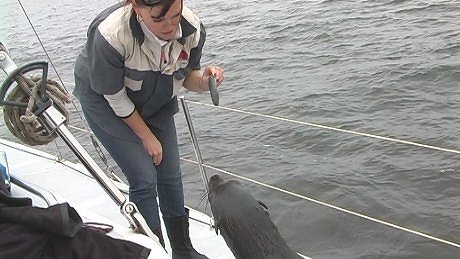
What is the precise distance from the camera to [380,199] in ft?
17.1

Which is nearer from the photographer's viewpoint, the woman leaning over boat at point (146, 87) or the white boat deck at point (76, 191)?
the woman leaning over boat at point (146, 87)

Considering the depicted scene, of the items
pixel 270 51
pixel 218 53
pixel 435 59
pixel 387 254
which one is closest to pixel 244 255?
pixel 387 254

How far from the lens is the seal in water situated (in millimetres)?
2555

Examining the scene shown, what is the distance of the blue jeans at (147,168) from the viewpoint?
282cm

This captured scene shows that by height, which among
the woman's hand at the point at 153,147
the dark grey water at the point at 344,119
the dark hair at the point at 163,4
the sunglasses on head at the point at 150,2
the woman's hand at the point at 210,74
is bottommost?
the dark grey water at the point at 344,119

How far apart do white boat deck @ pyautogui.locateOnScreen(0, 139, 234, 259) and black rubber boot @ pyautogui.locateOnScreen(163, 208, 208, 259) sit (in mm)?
116

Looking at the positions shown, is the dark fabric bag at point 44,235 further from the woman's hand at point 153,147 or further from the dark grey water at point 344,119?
the dark grey water at point 344,119

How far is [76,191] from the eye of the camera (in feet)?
12.7

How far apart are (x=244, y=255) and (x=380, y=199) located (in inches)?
115

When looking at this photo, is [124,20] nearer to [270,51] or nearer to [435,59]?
[435,59]

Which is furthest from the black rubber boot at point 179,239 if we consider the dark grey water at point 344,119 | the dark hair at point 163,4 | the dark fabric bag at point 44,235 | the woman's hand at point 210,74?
the dark grey water at point 344,119

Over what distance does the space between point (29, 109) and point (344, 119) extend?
192 inches

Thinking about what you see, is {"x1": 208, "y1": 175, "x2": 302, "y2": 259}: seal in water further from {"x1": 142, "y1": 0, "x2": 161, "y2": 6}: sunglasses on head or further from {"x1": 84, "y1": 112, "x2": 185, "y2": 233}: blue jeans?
{"x1": 142, "y1": 0, "x2": 161, "y2": 6}: sunglasses on head

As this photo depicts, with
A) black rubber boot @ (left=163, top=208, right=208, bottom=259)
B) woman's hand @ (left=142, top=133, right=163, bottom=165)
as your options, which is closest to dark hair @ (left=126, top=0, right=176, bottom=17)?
woman's hand @ (left=142, top=133, right=163, bottom=165)
